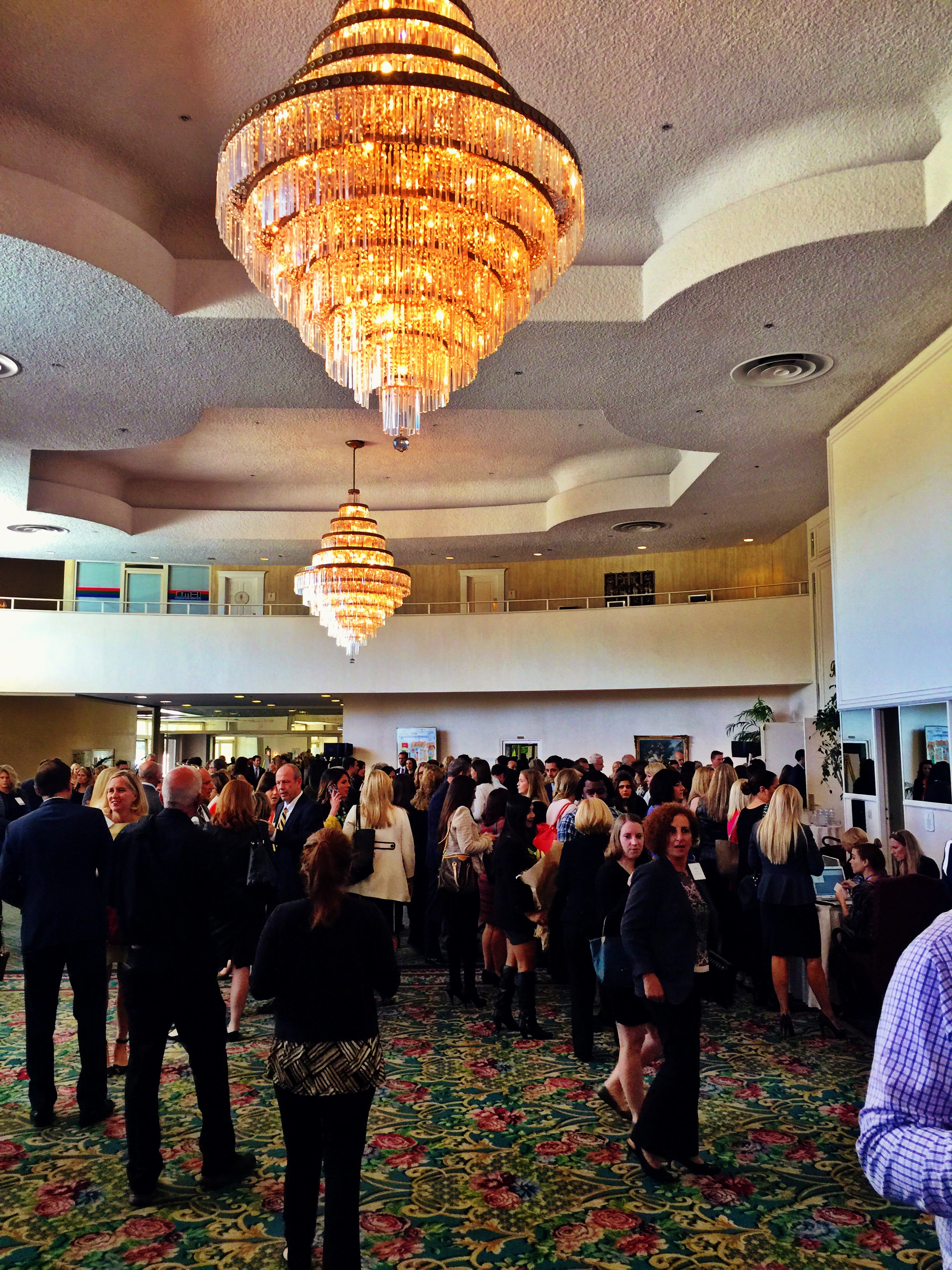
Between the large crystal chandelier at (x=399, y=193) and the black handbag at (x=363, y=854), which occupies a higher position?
the large crystal chandelier at (x=399, y=193)

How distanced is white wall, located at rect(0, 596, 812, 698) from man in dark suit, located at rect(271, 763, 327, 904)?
12507 millimetres

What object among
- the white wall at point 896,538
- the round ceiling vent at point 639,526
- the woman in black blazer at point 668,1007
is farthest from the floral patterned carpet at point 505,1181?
the round ceiling vent at point 639,526

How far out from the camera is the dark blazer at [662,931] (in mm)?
4484

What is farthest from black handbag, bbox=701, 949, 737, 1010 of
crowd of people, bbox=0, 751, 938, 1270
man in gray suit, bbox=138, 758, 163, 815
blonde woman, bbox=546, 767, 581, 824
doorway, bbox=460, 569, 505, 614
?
doorway, bbox=460, 569, 505, 614

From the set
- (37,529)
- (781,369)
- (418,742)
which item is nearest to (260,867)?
(781,369)

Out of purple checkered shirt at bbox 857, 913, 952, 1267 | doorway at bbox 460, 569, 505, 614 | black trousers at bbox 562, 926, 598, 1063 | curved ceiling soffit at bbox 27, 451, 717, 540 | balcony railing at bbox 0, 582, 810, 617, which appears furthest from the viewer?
doorway at bbox 460, 569, 505, 614

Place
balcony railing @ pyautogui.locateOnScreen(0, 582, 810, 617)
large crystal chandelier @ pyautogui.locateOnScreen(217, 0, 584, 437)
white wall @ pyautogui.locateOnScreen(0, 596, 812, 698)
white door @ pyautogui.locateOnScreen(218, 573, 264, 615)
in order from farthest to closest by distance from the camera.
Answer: white door @ pyautogui.locateOnScreen(218, 573, 264, 615)
balcony railing @ pyautogui.locateOnScreen(0, 582, 810, 617)
white wall @ pyautogui.locateOnScreen(0, 596, 812, 698)
large crystal chandelier @ pyautogui.locateOnScreen(217, 0, 584, 437)

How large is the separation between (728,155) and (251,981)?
6.49m

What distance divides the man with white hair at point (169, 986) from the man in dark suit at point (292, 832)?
8.88 feet

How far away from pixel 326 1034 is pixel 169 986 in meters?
1.30

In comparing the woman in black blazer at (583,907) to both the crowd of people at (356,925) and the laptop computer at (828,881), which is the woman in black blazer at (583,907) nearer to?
the crowd of people at (356,925)

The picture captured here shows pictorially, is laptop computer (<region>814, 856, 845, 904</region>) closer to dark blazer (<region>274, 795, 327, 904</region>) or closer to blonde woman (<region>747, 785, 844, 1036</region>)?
blonde woman (<region>747, 785, 844, 1036</region>)

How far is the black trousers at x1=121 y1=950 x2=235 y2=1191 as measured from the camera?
4.27 metres

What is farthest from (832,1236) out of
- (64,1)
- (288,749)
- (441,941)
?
(288,749)
